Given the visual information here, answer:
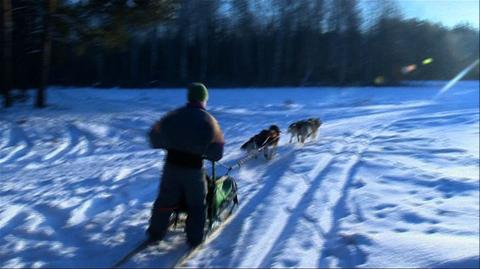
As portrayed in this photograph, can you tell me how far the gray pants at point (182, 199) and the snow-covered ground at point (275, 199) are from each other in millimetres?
297

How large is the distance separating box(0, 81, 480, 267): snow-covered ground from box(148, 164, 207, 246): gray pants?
30cm

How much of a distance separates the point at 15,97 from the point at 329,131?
46.4 ft

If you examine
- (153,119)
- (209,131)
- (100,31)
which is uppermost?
(100,31)

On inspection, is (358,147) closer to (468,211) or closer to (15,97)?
(468,211)

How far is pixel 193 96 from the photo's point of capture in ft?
19.4

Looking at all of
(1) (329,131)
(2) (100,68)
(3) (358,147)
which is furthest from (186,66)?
(3) (358,147)

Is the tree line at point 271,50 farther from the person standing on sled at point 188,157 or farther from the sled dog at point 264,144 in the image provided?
the person standing on sled at point 188,157

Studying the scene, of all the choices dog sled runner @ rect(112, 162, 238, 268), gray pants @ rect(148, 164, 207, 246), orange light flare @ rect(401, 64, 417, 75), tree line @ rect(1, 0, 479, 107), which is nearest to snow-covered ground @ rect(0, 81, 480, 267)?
dog sled runner @ rect(112, 162, 238, 268)

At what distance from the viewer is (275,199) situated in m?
8.16

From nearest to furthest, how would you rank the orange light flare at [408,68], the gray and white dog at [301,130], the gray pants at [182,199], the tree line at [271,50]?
1. the gray pants at [182,199]
2. the gray and white dog at [301,130]
3. the tree line at [271,50]
4. the orange light flare at [408,68]

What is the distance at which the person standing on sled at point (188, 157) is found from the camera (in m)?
5.69

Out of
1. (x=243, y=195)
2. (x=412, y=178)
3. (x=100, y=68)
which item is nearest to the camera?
(x=243, y=195)

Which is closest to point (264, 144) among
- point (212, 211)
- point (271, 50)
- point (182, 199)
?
point (212, 211)

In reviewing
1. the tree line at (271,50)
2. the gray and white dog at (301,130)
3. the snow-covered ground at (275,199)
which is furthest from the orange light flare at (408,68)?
the gray and white dog at (301,130)
